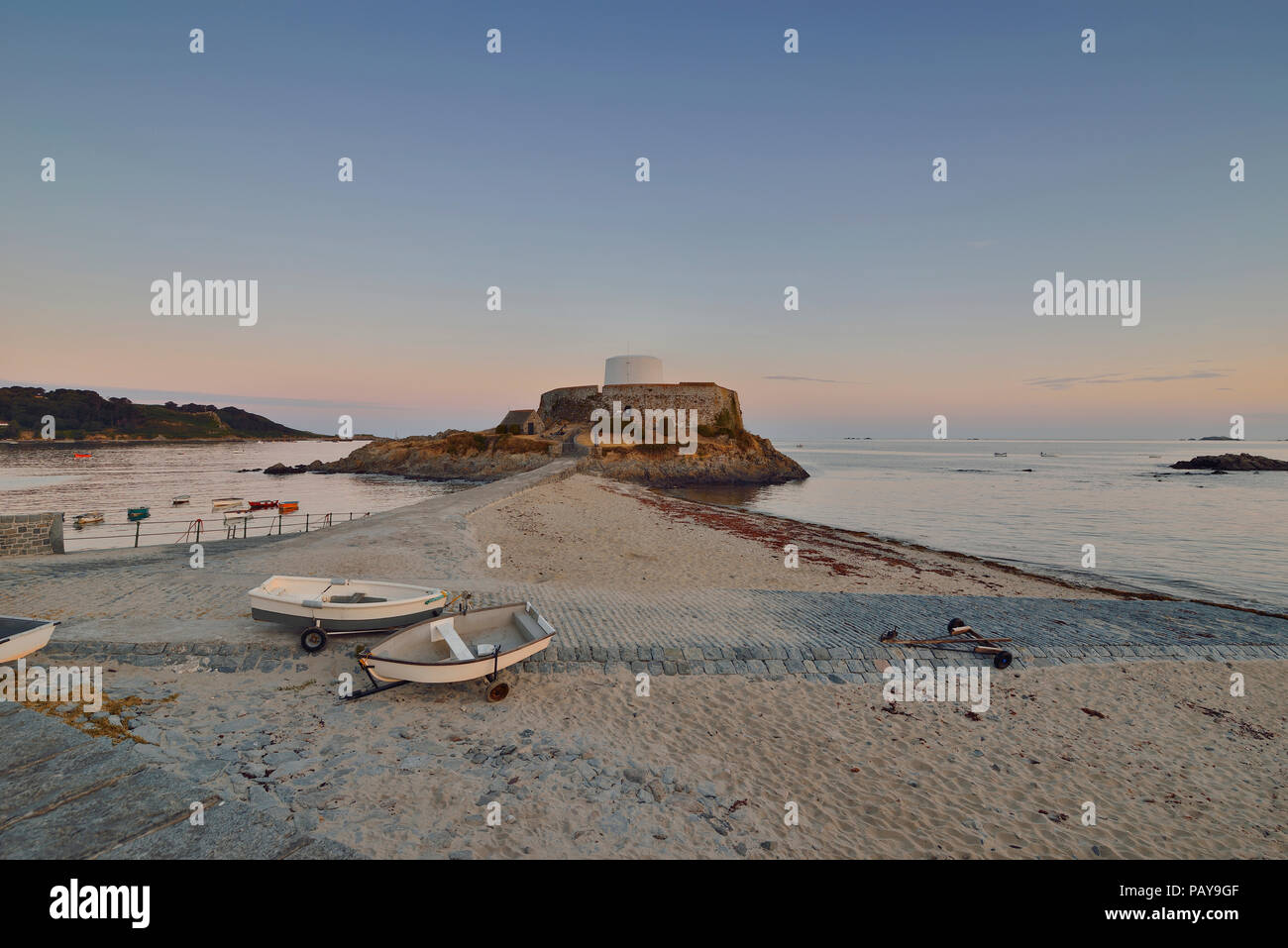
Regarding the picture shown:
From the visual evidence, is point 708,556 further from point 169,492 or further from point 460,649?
point 169,492

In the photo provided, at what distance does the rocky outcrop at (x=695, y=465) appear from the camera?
58.3 meters

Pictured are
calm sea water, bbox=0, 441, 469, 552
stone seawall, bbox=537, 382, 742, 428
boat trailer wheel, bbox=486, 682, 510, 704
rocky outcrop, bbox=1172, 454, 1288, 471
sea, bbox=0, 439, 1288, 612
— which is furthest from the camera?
rocky outcrop, bbox=1172, 454, 1288, 471

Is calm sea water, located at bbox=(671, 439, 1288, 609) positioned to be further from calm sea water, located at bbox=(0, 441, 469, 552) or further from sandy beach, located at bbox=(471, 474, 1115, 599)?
calm sea water, located at bbox=(0, 441, 469, 552)

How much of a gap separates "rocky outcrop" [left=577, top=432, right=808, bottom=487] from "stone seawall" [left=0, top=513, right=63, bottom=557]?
129 ft

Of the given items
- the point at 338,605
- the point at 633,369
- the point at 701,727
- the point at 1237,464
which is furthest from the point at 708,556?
the point at 1237,464

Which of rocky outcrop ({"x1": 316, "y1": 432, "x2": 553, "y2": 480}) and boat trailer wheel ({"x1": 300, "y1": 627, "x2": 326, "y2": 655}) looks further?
rocky outcrop ({"x1": 316, "y1": 432, "x2": 553, "y2": 480})

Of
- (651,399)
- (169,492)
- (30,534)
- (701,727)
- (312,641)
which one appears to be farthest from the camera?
(651,399)

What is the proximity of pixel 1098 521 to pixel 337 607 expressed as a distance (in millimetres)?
43309

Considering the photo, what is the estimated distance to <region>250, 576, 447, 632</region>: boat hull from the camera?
30.1 ft

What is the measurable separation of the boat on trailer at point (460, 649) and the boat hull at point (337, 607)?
1094mm

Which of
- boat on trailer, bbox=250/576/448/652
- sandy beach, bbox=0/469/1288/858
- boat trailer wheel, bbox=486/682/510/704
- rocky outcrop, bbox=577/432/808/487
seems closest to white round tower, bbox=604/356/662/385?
rocky outcrop, bbox=577/432/808/487

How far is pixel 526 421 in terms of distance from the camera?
247ft
